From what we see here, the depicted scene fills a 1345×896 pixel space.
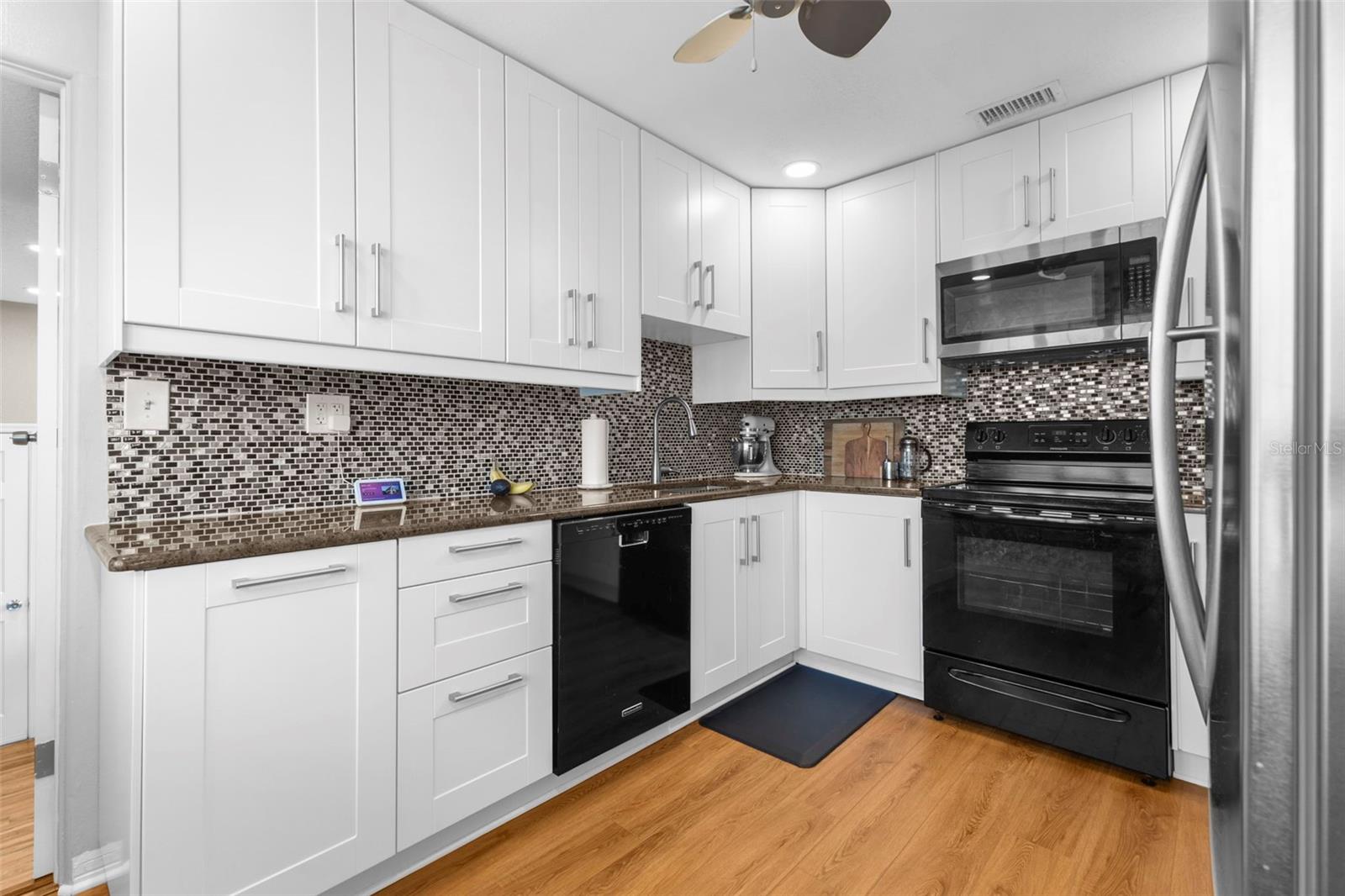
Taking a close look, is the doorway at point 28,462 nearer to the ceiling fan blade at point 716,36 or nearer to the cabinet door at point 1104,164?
the ceiling fan blade at point 716,36

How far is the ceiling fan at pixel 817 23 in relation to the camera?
4.48 ft

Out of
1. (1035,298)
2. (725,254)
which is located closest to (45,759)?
(725,254)

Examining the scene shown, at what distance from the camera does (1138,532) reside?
200 centimetres

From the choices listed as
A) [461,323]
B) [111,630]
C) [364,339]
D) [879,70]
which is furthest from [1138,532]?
[111,630]

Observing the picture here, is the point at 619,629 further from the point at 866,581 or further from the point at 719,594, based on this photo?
the point at 866,581

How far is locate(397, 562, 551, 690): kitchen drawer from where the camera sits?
5.07 feet

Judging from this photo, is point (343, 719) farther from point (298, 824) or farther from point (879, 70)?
point (879, 70)

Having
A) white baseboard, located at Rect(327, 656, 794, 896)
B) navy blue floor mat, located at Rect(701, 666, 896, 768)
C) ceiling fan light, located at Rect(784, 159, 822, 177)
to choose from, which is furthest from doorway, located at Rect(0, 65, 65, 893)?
ceiling fan light, located at Rect(784, 159, 822, 177)

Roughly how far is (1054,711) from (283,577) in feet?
8.13

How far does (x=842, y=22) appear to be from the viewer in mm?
1424

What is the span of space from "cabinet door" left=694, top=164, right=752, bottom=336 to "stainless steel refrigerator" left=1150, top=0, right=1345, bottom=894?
7.81ft

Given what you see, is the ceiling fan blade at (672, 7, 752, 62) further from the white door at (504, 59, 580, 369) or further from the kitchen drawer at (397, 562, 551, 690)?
the kitchen drawer at (397, 562, 551, 690)

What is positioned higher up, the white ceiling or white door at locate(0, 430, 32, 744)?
the white ceiling

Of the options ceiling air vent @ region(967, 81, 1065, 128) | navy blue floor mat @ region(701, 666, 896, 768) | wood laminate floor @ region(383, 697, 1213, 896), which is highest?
ceiling air vent @ region(967, 81, 1065, 128)
